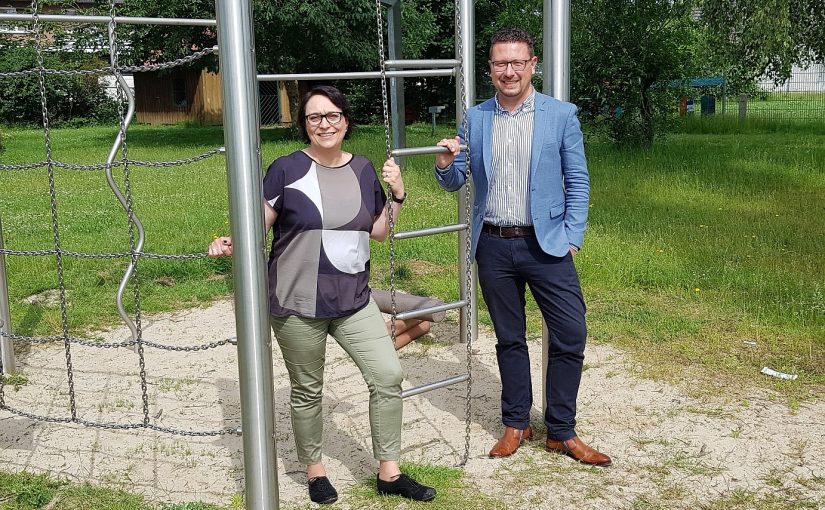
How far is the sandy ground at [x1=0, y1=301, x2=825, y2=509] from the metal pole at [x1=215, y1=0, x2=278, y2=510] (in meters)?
0.79

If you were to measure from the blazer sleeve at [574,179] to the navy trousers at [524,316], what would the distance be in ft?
0.35

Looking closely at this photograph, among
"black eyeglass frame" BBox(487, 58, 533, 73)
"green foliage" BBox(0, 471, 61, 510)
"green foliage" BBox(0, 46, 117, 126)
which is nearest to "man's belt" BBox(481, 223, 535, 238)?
"black eyeglass frame" BBox(487, 58, 533, 73)

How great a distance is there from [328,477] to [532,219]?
1294 millimetres

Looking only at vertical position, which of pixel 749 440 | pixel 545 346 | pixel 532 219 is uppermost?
pixel 532 219

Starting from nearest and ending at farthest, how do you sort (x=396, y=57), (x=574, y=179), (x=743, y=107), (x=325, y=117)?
(x=325, y=117) → (x=574, y=179) → (x=396, y=57) → (x=743, y=107)

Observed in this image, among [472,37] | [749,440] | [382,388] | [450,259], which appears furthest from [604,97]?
[382,388]

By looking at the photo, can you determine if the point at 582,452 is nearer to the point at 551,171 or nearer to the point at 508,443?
the point at 508,443

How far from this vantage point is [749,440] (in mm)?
3992

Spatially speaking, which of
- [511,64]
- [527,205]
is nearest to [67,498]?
[527,205]

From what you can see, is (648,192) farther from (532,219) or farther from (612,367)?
(532,219)

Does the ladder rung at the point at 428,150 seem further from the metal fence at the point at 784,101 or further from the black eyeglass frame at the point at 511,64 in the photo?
the metal fence at the point at 784,101

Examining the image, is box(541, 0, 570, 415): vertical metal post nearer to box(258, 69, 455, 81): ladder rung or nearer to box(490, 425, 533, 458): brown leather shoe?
box(490, 425, 533, 458): brown leather shoe

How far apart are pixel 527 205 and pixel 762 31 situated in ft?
25.5

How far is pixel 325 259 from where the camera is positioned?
10.4 feet
